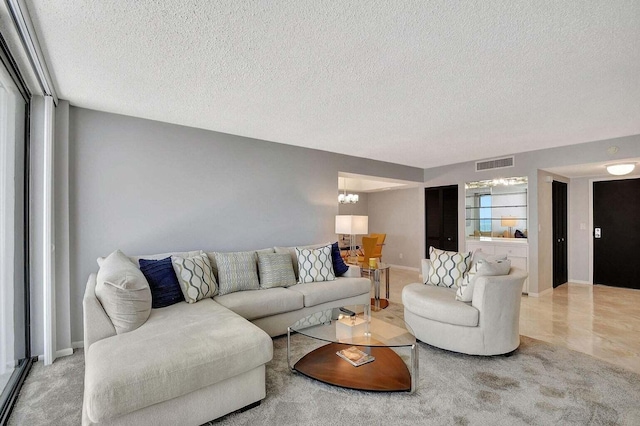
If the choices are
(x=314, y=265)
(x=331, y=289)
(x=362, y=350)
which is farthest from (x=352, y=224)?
(x=362, y=350)

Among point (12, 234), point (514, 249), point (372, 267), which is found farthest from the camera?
point (514, 249)

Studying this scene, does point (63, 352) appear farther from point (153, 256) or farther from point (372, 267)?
point (372, 267)

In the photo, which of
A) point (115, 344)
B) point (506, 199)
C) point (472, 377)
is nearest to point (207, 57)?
point (115, 344)

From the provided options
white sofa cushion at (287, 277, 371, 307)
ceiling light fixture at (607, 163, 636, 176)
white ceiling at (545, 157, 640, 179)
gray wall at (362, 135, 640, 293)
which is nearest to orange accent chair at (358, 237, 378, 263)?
white sofa cushion at (287, 277, 371, 307)

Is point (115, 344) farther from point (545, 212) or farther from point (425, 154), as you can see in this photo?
point (545, 212)

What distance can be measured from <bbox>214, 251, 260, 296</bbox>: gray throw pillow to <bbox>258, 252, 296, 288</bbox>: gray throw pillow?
92 mm

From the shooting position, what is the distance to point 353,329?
2.66m

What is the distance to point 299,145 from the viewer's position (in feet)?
Answer: 15.0

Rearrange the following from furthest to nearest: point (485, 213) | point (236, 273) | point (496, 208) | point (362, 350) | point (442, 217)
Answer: point (442, 217)
point (485, 213)
point (496, 208)
point (236, 273)
point (362, 350)

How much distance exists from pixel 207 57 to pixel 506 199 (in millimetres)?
5366

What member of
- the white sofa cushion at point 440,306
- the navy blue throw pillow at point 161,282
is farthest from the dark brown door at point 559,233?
the navy blue throw pillow at point 161,282

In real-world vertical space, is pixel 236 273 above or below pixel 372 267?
above

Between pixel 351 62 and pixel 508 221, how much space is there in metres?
4.67

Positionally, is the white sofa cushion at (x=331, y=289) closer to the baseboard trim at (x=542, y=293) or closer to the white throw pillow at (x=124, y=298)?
the white throw pillow at (x=124, y=298)
